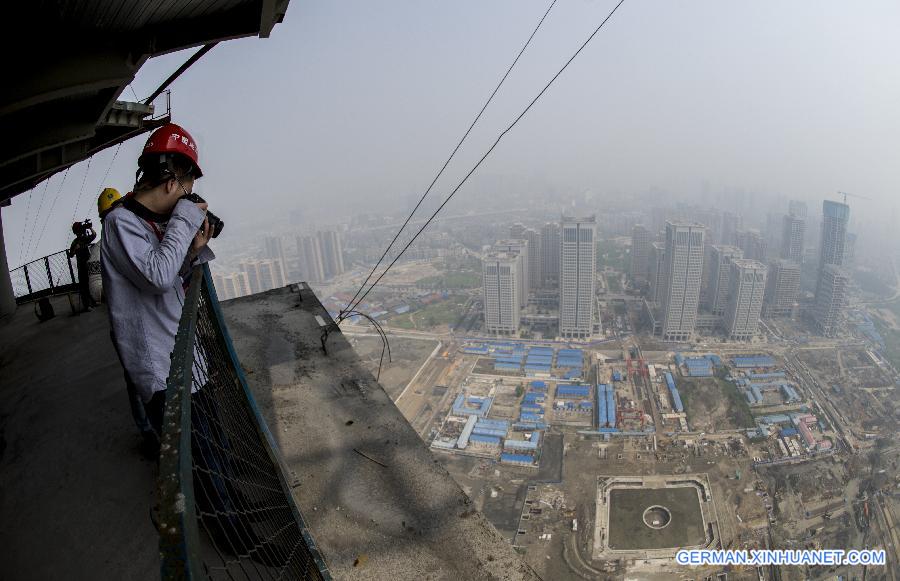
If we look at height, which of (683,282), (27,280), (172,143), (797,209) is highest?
(172,143)

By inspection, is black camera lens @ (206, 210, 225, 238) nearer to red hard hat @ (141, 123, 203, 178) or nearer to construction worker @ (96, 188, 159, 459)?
red hard hat @ (141, 123, 203, 178)

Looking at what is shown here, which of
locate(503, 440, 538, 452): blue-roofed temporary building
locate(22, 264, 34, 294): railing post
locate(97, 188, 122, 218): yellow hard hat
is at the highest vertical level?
locate(97, 188, 122, 218): yellow hard hat

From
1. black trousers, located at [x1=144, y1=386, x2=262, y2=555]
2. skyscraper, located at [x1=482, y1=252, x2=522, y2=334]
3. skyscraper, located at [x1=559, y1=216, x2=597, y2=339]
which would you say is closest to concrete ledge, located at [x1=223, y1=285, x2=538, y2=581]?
black trousers, located at [x1=144, y1=386, x2=262, y2=555]

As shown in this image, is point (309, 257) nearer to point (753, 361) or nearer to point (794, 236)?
point (753, 361)

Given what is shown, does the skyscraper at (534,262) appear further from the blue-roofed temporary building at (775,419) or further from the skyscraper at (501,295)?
the blue-roofed temporary building at (775,419)

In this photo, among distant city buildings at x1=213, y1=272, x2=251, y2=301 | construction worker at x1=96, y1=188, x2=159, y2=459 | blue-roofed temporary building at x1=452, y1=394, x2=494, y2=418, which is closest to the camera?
construction worker at x1=96, y1=188, x2=159, y2=459

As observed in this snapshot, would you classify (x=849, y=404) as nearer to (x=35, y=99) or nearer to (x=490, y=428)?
(x=490, y=428)

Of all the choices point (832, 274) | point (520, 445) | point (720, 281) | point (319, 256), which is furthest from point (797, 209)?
point (319, 256)

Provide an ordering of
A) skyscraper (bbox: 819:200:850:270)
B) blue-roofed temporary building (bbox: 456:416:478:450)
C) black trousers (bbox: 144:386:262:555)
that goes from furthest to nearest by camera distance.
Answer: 1. skyscraper (bbox: 819:200:850:270)
2. blue-roofed temporary building (bbox: 456:416:478:450)
3. black trousers (bbox: 144:386:262:555)

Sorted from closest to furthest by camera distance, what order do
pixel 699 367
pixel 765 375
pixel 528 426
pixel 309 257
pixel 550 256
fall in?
pixel 528 426
pixel 765 375
pixel 699 367
pixel 550 256
pixel 309 257
